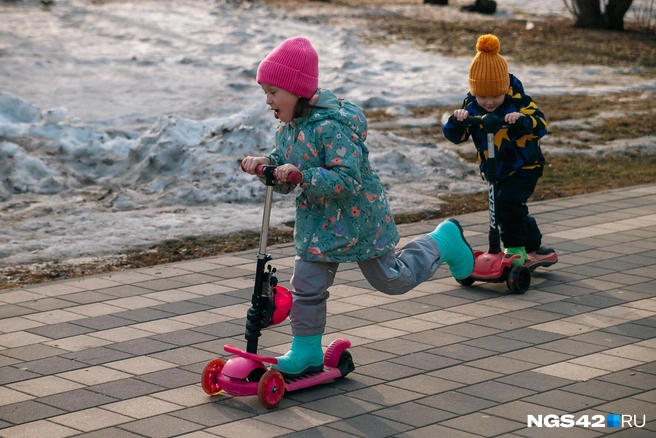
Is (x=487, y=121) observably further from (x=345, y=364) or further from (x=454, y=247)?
(x=345, y=364)

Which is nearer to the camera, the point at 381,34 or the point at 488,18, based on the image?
the point at 381,34

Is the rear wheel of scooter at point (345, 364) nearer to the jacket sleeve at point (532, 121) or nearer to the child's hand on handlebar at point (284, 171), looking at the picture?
the child's hand on handlebar at point (284, 171)

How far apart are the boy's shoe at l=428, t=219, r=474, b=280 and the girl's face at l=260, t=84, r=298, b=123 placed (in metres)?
1.25

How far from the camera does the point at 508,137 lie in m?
6.66

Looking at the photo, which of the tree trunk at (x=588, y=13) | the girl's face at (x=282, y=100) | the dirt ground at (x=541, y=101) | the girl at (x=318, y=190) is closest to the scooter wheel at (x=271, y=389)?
the girl at (x=318, y=190)

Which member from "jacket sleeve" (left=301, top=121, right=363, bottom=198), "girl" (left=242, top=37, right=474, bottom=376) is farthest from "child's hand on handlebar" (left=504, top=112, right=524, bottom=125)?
"jacket sleeve" (left=301, top=121, right=363, bottom=198)

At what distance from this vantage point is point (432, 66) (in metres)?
18.3

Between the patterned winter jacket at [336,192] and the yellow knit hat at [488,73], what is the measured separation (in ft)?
5.96

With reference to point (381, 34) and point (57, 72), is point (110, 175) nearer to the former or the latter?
point (57, 72)

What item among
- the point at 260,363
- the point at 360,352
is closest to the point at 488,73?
the point at 360,352

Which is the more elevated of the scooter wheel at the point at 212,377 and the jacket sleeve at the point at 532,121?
the jacket sleeve at the point at 532,121

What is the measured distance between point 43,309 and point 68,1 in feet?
75.1

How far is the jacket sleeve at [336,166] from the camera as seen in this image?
455cm

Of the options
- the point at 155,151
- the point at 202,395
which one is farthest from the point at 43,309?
the point at 155,151
